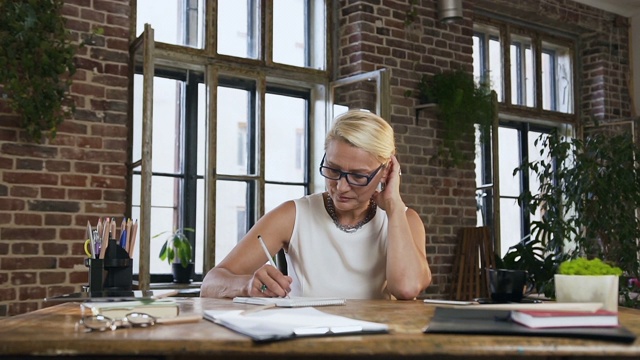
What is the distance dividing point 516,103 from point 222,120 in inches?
125

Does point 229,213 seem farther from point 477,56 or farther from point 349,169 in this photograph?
point 477,56

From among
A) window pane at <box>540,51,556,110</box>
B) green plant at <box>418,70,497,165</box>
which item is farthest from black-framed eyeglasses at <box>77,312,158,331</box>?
window pane at <box>540,51,556,110</box>

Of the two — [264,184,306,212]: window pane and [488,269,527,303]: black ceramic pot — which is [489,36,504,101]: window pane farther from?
[488,269,527,303]: black ceramic pot

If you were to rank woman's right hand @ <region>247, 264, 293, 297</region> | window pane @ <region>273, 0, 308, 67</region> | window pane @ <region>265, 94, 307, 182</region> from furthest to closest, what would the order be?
1. window pane @ <region>273, 0, 308, 67</region>
2. window pane @ <region>265, 94, 307, 182</region>
3. woman's right hand @ <region>247, 264, 293, 297</region>

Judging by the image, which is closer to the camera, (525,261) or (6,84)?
(6,84)

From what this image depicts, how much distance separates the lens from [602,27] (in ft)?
24.8

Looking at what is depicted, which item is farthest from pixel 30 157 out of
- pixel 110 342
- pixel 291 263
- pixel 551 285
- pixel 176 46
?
pixel 551 285

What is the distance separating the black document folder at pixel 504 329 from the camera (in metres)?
1.26

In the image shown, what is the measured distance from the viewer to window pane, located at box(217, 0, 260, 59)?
5172mm

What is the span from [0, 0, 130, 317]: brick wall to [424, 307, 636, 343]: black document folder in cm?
310

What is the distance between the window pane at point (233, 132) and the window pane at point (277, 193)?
0.83 feet

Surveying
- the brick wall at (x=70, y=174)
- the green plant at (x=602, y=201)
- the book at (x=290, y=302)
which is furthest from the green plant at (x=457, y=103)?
A: the book at (x=290, y=302)

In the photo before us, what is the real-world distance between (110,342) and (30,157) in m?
3.14

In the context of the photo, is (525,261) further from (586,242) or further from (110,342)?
(110,342)
